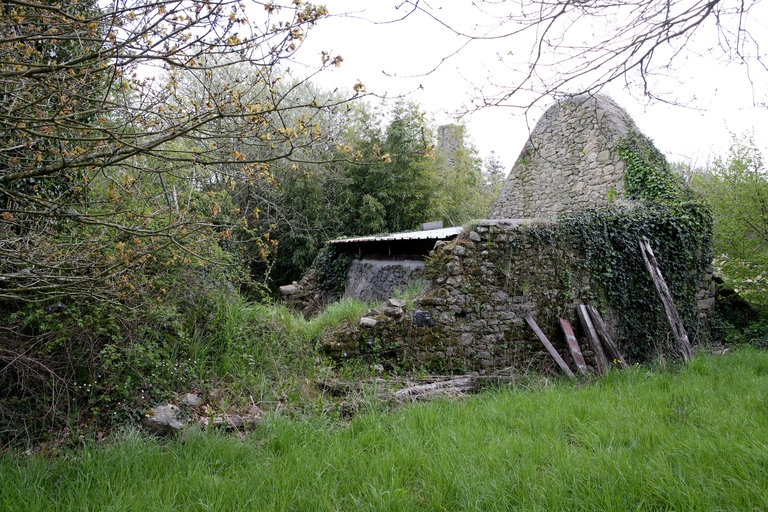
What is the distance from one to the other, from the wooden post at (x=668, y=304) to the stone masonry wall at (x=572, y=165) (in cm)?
268

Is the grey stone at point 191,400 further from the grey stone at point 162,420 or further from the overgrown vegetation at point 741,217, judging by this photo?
the overgrown vegetation at point 741,217

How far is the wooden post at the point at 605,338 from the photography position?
7207mm

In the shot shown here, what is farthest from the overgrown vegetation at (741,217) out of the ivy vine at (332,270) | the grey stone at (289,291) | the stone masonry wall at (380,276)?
the grey stone at (289,291)

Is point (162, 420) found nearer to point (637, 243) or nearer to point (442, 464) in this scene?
point (442, 464)

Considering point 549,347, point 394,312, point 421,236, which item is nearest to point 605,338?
point 549,347

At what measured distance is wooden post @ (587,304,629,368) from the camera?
7.21m

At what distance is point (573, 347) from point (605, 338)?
0.69 m

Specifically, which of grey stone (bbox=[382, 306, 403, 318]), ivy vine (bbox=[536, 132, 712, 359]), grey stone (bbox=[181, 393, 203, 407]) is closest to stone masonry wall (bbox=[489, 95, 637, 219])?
ivy vine (bbox=[536, 132, 712, 359])

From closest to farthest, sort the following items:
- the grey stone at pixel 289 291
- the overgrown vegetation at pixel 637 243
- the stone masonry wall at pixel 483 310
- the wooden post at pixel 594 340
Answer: the stone masonry wall at pixel 483 310 < the wooden post at pixel 594 340 < the overgrown vegetation at pixel 637 243 < the grey stone at pixel 289 291

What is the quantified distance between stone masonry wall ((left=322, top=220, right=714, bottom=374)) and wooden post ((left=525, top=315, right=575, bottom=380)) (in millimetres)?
128

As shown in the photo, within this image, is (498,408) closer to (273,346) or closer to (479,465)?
(479,465)

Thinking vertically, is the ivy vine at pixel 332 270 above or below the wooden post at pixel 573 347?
above

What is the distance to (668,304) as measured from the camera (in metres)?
8.27

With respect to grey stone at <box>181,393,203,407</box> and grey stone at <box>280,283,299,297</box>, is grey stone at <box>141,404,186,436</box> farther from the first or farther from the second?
grey stone at <box>280,283,299,297</box>
